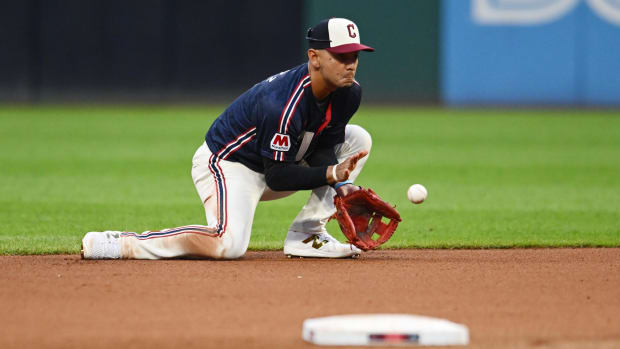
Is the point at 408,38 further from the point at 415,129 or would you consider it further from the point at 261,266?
the point at 261,266

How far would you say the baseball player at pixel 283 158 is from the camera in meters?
5.48

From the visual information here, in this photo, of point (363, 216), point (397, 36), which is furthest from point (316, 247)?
point (397, 36)

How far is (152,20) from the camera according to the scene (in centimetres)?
2069

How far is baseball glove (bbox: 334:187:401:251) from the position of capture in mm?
5641

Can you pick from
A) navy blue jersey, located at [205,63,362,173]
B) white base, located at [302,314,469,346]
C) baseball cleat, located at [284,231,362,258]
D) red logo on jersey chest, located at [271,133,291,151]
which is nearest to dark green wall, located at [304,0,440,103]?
baseball cleat, located at [284,231,362,258]

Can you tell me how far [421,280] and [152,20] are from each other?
16315 mm

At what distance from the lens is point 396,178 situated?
10.7 m

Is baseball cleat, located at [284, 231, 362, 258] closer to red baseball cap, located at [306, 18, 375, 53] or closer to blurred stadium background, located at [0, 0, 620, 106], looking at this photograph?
red baseball cap, located at [306, 18, 375, 53]

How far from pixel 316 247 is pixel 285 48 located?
15521mm

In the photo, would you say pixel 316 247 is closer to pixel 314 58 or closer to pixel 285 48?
pixel 314 58

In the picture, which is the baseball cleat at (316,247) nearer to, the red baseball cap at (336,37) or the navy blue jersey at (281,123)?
the navy blue jersey at (281,123)

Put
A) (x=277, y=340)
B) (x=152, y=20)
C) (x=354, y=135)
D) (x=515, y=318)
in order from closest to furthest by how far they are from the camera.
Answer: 1. (x=277, y=340)
2. (x=515, y=318)
3. (x=354, y=135)
4. (x=152, y=20)

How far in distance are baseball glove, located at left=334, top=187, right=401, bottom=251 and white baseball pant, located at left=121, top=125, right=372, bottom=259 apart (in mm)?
296

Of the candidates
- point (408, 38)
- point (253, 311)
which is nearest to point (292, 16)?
point (408, 38)
